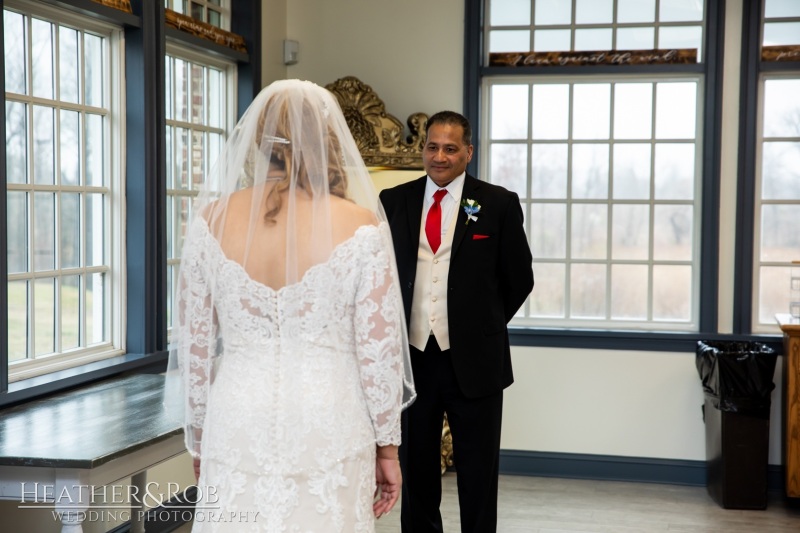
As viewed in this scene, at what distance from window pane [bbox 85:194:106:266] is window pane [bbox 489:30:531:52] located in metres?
2.59

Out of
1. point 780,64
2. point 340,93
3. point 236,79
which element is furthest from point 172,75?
point 780,64

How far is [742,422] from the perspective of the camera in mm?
4840

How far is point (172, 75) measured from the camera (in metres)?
4.64

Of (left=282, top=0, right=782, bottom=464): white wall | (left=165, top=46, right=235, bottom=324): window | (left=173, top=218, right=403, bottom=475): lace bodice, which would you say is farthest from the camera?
(left=282, top=0, right=782, bottom=464): white wall

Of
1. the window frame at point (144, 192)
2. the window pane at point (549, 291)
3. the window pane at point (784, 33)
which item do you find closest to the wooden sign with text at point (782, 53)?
the window pane at point (784, 33)

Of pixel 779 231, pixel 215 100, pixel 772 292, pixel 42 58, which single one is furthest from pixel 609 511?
pixel 42 58

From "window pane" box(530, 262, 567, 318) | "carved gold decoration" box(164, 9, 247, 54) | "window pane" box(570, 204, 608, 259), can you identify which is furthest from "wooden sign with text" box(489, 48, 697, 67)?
"carved gold decoration" box(164, 9, 247, 54)

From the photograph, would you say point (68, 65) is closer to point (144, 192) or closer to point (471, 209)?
point (144, 192)

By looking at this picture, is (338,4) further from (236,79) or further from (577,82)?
(577,82)

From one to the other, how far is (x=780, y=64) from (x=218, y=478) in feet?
14.0

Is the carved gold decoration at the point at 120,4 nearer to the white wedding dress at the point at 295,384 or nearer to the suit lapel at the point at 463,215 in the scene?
the suit lapel at the point at 463,215

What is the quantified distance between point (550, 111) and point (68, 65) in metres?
2.81

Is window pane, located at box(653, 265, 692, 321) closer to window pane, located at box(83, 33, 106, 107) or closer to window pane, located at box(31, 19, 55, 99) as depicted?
window pane, located at box(83, 33, 106, 107)

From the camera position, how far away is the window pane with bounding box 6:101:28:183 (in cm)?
356
